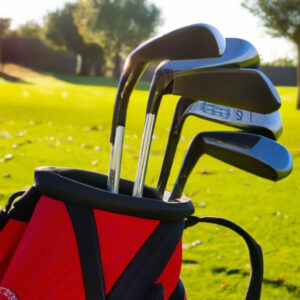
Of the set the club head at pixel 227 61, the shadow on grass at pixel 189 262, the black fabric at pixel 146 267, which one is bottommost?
the shadow on grass at pixel 189 262

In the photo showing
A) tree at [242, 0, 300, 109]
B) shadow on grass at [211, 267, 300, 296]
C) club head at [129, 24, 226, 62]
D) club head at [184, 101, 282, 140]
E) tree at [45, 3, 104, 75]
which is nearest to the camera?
club head at [129, 24, 226, 62]

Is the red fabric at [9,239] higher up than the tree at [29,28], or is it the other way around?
the tree at [29,28]

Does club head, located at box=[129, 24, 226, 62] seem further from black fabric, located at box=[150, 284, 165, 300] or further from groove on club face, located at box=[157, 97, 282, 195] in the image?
black fabric, located at box=[150, 284, 165, 300]

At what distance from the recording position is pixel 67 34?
4094 cm

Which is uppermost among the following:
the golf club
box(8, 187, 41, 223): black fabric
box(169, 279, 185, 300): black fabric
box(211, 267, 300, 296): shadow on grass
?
the golf club

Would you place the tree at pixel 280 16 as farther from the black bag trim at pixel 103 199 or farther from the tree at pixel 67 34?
the tree at pixel 67 34

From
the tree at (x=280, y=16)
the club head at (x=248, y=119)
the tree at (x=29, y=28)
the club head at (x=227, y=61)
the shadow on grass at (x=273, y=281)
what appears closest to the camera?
the club head at (x=227, y=61)

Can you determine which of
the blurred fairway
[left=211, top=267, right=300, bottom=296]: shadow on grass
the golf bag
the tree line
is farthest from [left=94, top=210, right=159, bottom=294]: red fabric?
the tree line

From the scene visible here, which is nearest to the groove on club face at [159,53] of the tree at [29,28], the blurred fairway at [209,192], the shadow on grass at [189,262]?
the blurred fairway at [209,192]

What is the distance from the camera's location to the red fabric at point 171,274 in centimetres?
115

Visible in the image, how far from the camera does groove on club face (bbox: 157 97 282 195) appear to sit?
1250 mm

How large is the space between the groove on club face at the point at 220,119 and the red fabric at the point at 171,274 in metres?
0.22

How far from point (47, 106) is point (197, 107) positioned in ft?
39.9

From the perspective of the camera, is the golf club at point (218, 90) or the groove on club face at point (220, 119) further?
the groove on club face at point (220, 119)
